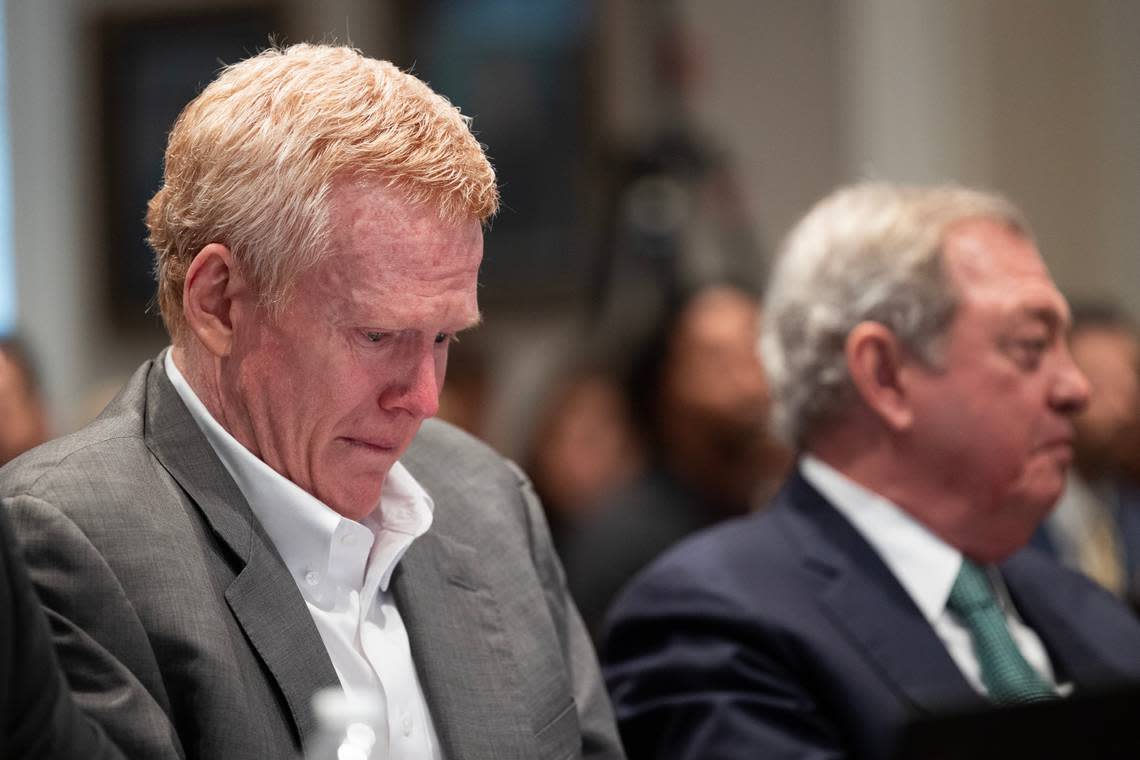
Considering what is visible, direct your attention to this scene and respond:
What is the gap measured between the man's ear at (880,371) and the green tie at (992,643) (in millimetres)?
259

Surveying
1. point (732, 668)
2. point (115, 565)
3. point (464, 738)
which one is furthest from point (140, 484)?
point (732, 668)

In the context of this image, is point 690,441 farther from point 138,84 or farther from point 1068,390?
point 138,84

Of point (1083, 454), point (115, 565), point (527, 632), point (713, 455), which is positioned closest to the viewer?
point (115, 565)

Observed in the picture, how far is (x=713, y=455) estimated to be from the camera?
12.9 feet

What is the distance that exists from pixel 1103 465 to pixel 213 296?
3511mm

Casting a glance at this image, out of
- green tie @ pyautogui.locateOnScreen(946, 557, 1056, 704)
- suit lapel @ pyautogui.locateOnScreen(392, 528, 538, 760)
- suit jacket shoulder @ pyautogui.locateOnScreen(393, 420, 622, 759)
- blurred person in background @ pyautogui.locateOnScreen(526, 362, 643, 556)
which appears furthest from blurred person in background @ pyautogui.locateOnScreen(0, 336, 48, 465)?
green tie @ pyautogui.locateOnScreen(946, 557, 1056, 704)

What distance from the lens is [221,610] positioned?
1535mm

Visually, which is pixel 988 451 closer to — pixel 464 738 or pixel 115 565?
pixel 464 738

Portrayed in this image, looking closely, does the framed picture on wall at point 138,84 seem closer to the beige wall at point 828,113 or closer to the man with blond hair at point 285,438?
the beige wall at point 828,113

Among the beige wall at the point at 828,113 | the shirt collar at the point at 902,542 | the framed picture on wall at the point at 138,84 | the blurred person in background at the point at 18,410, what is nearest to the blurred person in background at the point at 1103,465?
the beige wall at the point at 828,113

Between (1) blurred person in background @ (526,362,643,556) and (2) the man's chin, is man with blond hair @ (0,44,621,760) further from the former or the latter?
(1) blurred person in background @ (526,362,643,556)

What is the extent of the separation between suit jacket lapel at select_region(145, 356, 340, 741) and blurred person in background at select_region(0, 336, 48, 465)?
2.08 m

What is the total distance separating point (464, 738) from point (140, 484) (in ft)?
1.55

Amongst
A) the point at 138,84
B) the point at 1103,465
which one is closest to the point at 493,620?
the point at 1103,465
